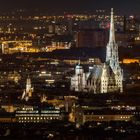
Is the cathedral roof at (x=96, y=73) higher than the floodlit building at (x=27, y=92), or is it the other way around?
the cathedral roof at (x=96, y=73)

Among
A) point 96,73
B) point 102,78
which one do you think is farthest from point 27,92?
point 96,73

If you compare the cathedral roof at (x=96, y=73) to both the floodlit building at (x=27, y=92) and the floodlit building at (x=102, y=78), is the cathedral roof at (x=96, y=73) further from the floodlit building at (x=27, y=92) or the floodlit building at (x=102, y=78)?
the floodlit building at (x=27, y=92)

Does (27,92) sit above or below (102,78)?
below

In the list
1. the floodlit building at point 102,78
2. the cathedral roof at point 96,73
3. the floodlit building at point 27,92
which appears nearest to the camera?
the floodlit building at point 27,92

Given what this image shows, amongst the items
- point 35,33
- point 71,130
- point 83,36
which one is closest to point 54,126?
point 71,130

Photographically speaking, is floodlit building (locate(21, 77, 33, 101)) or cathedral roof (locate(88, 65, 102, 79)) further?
cathedral roof (locate(88, 65, 102, 79))

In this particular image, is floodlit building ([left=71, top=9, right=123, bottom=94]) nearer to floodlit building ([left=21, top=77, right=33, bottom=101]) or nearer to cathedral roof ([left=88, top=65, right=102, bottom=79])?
cathedral roof ([left=88, top=65, right=102, bottom=79])

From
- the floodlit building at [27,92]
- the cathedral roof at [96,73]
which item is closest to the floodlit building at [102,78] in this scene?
the cathedral roof at [96,73]

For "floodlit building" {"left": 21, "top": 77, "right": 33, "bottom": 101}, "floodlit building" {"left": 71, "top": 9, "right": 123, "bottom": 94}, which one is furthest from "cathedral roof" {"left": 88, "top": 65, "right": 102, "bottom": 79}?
"floodlit building" {"left": 21, "top": 77, "right": 33, "bottom": 101}

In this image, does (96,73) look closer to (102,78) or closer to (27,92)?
(102,78)
